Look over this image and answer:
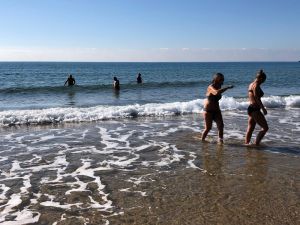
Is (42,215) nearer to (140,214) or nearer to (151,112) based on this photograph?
(140,214)

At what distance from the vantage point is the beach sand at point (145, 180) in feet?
17.3

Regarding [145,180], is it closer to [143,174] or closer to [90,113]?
[143,174]

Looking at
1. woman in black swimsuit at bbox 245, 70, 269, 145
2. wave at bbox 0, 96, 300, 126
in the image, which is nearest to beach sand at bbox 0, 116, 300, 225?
woman in black swimsuit at bbox 245, 70, 269, 145

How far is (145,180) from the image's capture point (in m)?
6.79

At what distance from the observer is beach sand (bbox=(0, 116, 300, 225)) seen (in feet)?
17.3

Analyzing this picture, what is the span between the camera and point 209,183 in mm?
6547

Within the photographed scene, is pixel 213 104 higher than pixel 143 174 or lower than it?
higher

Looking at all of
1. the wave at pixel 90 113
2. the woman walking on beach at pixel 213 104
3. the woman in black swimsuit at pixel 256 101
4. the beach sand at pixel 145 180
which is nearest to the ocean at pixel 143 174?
the beach sand at pixel 145 180

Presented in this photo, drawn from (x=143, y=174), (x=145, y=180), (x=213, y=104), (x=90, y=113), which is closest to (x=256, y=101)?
(x=213, y=104)

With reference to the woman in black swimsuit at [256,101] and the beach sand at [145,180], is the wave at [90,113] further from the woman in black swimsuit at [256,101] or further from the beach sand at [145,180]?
the woman in black swimsuit at [256,101]

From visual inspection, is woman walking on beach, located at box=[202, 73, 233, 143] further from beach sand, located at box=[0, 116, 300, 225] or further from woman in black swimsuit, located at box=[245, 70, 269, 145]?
woman in black swimsuit, located at box=[245, 70, 269, 145]

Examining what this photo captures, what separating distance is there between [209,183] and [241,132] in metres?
5.32

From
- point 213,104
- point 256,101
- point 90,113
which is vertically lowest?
point 90,113

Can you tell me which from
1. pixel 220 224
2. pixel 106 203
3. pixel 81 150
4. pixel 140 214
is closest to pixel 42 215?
pixel 106 203
